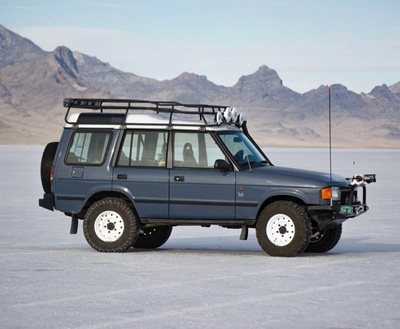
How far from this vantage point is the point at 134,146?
1377 cm

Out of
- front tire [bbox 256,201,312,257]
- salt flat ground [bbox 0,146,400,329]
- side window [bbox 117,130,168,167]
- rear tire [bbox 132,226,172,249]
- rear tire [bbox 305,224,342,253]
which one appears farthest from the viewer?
rear tire [bbox 132,226,172,249]

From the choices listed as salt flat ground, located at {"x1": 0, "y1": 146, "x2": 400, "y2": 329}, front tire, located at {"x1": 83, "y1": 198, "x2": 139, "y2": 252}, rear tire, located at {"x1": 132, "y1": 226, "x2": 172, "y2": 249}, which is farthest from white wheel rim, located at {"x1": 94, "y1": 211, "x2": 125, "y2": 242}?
rear tire, located at {"x1": 132, "y1": 226, "x2": 172, "y2": 249}

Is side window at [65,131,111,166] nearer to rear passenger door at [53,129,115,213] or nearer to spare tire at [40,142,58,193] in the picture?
rear passenger door at [53,129,115,213]

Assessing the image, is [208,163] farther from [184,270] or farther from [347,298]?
[347,298]

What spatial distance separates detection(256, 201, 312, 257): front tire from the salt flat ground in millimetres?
Answer: 220

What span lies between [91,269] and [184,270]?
3.72 ft

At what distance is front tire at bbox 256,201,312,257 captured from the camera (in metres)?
12.8

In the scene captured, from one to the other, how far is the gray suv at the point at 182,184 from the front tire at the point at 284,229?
13mm

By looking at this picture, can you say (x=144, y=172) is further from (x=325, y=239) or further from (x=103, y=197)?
(x=325, y=239)

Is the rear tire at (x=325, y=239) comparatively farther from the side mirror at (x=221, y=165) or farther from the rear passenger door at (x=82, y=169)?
the rear passenger door at (x=82, y=169)

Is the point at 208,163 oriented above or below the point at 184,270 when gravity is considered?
above

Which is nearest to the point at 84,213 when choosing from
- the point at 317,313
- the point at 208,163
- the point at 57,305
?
the point at 208,163

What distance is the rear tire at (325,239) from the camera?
13992 millimetres

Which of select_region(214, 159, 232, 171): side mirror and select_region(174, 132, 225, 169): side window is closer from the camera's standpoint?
select_region(214, 159, 232, 171): side mirror
